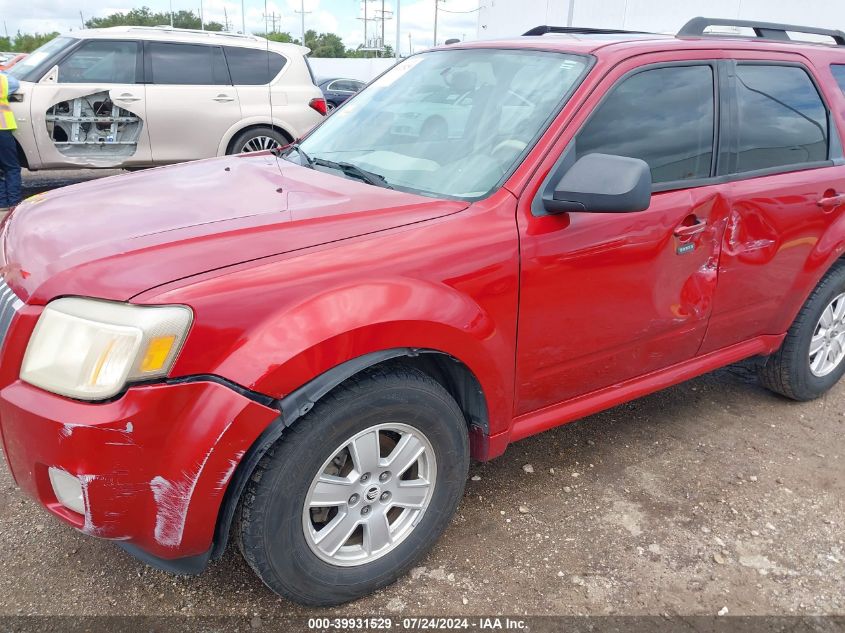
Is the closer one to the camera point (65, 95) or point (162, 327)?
point (162, 327)

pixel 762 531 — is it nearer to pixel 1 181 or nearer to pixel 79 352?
pixel 79 352

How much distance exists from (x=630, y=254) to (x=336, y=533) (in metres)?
1.44

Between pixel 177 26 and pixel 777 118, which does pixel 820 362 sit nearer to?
pixel 777 118

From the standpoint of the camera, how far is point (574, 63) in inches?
A: 106

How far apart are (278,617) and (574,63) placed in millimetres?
2224

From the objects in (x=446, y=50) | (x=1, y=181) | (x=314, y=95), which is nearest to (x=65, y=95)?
(x=1, y=181)

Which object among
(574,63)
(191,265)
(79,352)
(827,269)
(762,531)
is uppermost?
(574,63)

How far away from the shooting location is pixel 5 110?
7.24 metres

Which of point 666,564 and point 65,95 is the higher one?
point 65,95

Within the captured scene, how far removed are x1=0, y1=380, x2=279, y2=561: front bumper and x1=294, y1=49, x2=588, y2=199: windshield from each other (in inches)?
44.1

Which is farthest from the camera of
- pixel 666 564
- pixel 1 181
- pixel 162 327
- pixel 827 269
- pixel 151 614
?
pixel 1 181

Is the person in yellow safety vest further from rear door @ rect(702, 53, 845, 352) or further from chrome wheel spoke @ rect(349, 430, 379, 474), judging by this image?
rear door @ rect(702, 53, 845, 352)

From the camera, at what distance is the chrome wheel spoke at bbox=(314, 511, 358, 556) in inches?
86.5

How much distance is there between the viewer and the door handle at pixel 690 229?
2760 mm
